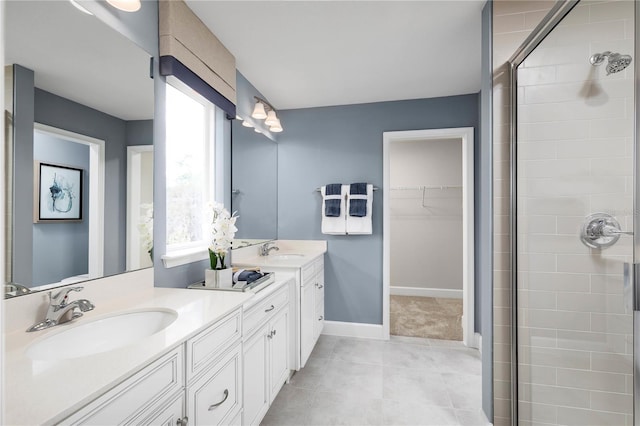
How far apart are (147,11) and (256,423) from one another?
2.20 metres

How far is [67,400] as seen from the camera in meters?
0.68

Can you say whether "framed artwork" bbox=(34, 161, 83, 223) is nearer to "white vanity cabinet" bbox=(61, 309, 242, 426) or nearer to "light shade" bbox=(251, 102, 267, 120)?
"white vanity cabinet" bbox=(61, 309, 242, 426)

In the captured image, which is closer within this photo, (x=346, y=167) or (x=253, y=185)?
(x=253, y=185)

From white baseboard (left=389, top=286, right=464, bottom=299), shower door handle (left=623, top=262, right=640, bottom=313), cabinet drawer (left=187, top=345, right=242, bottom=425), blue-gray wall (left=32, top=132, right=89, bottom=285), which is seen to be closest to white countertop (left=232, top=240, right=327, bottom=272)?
cabinet drawer (left=187, top=345, right=242, bottom=425)

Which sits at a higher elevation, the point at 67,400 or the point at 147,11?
the point at 147,11

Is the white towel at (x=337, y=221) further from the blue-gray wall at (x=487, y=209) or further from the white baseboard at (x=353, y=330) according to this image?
the blue-gray wall at (x=487, y=209)

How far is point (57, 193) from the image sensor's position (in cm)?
119

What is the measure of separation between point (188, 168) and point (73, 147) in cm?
75

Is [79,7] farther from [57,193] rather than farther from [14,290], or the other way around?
[14,290]

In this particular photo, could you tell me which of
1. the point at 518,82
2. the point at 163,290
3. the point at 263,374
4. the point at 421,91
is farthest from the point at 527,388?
the point at 421,91

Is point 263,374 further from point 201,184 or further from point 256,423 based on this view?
point 201,184

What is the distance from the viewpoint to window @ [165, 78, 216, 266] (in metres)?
1.81

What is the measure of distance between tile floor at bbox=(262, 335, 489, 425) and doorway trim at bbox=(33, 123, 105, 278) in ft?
4.41

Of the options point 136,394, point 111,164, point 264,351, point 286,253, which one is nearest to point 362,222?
point 286,253
